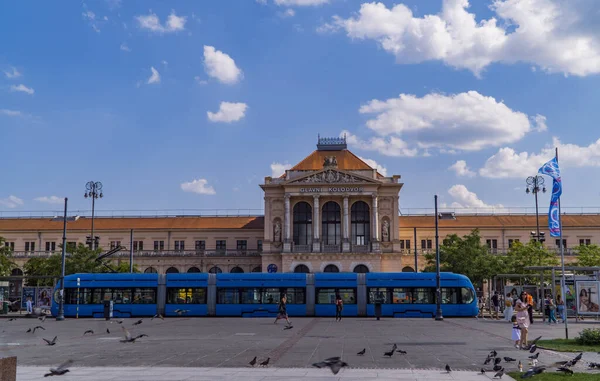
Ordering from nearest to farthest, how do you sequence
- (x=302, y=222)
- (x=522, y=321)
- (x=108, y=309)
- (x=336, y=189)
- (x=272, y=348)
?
(x=522, y=321)
(x=272, y=348)
(x=108, y=309)
(x=336, y=189)
(x=302, y=222)

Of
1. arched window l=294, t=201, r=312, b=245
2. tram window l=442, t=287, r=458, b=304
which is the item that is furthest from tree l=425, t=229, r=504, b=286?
tram window l=442, t=287, r=458, b=304

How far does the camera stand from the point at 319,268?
83812 millimetres

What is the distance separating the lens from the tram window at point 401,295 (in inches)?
1980

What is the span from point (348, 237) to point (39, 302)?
129ft

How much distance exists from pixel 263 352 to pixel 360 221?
64346 millimetres

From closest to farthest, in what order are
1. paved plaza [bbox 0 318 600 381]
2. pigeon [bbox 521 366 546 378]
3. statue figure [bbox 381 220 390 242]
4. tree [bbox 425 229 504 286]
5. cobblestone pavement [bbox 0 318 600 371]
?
pigeon [bbox 521 366 546 378], paved plaza [bbox 0 318 600 381], cobblestone pavement [bbox 0 318 600 371], tree [bbox 425 229 504 286], statue figure [bbox 381 220 390 242]

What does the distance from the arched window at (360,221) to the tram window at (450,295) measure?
3598 centimetres

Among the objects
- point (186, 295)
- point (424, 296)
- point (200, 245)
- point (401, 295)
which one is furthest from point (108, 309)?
point (200, 245)

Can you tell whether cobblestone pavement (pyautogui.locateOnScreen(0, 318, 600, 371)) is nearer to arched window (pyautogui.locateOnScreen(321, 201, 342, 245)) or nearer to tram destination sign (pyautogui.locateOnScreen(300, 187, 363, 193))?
tram destination sign (pyautogui.locateOnScreen(300, 187, 363, 193))

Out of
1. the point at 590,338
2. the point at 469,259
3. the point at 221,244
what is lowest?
the point at 590,338

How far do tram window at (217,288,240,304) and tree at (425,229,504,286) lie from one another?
29165 millimetres

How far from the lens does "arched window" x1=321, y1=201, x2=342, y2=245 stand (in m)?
86.2

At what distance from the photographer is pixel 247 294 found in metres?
51.3

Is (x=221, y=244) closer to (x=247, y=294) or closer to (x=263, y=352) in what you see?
(x=247, y=294)
